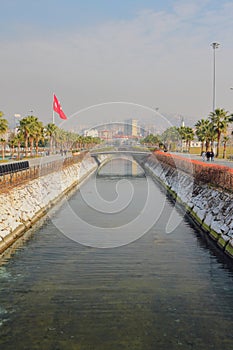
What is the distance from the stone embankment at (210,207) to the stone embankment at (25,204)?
41.7 ft

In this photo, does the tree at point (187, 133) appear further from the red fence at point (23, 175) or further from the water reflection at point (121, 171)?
the red fence at point (23, 175)

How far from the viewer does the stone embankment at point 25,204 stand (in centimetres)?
2427

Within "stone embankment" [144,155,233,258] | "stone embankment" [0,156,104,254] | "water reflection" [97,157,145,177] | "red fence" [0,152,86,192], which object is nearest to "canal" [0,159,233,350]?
"stone embankment" [144,155,233,258]

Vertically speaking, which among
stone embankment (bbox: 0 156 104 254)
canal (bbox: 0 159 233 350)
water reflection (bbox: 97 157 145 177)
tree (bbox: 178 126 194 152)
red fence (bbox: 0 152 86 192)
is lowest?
water reflection (bbox: 97 157 145 177)

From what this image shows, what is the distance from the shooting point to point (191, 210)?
111 ft

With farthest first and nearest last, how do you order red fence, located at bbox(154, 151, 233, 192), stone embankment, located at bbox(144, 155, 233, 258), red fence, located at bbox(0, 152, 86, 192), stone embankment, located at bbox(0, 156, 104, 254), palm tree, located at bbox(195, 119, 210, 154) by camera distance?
palm tree, located at bbox(195, 119, 210, 154)
red fence, located at bbox(0, 152, 86, 192)
red fence, located at bbox(154, 151, 233, 192)
stone embankment, located at bbox(0, 156, 104, 254)
stone embankment, located at bbox(144, 155, 233, 258)

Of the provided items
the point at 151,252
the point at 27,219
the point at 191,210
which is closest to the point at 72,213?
the point at 27,219

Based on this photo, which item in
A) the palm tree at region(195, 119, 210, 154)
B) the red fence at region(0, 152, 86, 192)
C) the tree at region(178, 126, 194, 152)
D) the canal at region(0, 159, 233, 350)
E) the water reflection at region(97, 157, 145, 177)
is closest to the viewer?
the canal at region(0, 159, 233, 350)

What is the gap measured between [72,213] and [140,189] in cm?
2097

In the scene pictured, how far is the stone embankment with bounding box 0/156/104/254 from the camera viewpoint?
24266mm

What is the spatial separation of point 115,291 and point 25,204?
16.2 metres

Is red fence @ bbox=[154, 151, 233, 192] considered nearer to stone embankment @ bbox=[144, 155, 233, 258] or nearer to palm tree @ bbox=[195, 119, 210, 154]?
stone embankment @ bbox=[144, 155, 233, 258]

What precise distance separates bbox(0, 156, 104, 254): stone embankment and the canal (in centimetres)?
112

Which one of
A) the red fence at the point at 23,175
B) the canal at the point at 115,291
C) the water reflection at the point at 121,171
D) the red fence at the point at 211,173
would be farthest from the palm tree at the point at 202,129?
the canal at the point at 115,291
